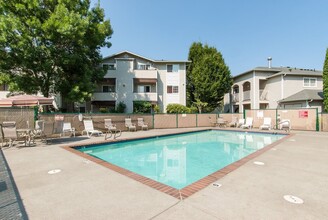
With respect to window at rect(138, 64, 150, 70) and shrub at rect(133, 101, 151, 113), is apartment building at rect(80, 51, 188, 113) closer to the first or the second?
window at rect(138, 64, 150, 70)

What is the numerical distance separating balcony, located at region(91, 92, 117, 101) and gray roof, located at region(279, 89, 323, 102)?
20.9 metres

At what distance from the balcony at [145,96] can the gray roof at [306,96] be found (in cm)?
1570

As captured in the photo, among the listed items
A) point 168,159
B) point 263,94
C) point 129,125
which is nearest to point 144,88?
point 129,125

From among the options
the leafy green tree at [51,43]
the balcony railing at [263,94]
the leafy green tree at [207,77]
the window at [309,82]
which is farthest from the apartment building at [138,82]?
the window at [309,82]

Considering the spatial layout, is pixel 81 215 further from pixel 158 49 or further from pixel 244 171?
pixel 158 49

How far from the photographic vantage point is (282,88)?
21594 mm

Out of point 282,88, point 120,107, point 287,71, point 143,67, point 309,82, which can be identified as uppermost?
point 143,67

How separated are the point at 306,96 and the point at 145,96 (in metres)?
18.3

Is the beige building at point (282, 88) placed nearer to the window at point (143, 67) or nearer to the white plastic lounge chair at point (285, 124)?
the white plastic lounge chair at point (285, 124)

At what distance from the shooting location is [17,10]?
14836 millimetres

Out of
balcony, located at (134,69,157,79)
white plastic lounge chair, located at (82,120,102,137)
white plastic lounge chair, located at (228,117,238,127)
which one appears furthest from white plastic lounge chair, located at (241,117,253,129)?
white plastic lounge chair, located at (82,120,102,137)

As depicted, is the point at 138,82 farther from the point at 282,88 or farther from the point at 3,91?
the point at 282,88

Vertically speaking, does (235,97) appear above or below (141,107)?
above

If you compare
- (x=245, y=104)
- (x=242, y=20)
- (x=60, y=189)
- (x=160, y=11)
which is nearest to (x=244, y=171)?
(x=60, y=189)
